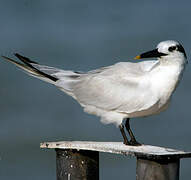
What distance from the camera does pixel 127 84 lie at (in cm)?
544

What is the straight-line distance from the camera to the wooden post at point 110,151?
4.21 meters

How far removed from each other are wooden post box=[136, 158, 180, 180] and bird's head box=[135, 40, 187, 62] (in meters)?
1.29

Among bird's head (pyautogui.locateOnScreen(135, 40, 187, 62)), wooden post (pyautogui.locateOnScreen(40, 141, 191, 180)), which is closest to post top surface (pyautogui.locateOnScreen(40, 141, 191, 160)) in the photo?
wooden post (pyautogui.locateOnScreen(40, 141, 191, 180))

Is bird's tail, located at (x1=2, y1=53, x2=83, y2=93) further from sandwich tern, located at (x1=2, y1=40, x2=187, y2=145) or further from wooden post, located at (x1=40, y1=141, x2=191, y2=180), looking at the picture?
wooden post, located at (x1=40, y1=141, x2=191, y2=180)

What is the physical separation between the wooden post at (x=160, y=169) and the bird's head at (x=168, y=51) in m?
1.29

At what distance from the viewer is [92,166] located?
4859mm

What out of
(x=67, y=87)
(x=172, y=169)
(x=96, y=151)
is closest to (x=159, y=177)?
(x=172, y=169)

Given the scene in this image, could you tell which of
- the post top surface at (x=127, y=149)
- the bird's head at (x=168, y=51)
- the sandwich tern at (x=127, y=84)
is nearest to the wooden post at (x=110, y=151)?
the post top surface at (x=127, y=149)

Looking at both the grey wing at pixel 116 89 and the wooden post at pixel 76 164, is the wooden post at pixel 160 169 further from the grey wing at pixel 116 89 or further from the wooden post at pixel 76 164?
the grey wing at pixel 116 89

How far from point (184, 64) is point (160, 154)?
139 centimetres

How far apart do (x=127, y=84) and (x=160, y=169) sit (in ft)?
4.66

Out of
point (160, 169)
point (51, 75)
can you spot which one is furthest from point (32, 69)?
point (160, 169)

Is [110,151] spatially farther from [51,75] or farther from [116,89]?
[51,75]

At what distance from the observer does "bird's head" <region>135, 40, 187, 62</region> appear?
16.8 feet
